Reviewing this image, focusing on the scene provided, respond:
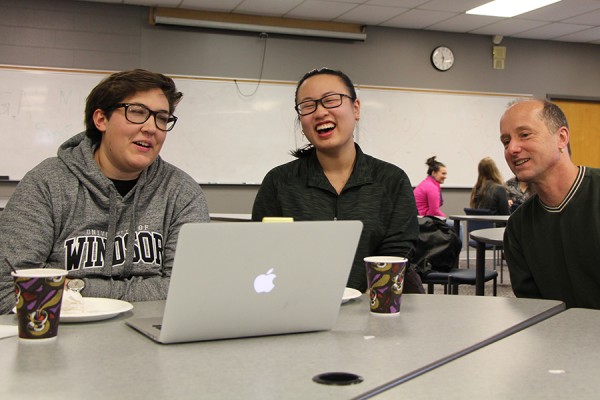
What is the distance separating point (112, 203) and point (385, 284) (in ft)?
2.59

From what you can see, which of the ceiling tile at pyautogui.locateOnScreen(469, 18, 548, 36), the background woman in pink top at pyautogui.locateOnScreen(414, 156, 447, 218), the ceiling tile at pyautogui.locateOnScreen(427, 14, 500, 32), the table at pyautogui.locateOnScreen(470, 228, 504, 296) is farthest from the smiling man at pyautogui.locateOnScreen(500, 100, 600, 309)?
the ceiling tile at pyautogui.locateOnScreen(469, 18, 548, 36)

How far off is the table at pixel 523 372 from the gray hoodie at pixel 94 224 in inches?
33.7

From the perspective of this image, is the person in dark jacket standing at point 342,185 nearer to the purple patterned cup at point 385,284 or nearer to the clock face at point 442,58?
the purple patterned cup at point 385,284

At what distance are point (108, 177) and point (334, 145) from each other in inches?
26.1

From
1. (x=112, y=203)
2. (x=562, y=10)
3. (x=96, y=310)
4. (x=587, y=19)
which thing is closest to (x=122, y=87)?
(x=112, y=203)

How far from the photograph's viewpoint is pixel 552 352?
1133 millimetres

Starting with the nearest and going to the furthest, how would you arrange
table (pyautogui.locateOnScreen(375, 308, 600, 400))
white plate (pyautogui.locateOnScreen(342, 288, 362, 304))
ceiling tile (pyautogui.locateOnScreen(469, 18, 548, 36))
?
table (pyautogui.locateOnScreen(375, 308, 600, 400)), white plate (pyautogui.locateOnScreen(342, 288, 362, 304)), ceiling tile (pyautogui.locateOnScreen(469, 18, 548, 36))

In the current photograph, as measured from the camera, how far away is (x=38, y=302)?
3.76ft

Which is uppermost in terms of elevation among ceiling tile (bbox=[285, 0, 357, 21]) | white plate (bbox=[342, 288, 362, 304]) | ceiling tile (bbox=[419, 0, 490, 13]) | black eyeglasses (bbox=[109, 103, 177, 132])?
ceiling tile (bbox=[419, 0, 490, 13])

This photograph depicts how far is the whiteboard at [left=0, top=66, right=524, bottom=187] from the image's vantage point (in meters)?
6.17

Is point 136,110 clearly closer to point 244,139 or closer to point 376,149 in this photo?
point 244,139

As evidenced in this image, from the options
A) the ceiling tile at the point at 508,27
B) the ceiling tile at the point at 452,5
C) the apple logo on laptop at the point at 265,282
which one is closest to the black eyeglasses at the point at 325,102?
the apple logo on laptop at the point at 265,282

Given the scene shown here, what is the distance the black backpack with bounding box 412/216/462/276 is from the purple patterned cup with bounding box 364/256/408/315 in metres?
1.96

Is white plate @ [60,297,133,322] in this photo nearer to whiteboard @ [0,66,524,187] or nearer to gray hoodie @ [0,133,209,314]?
gray hoodie @ [0,133,209,314]
